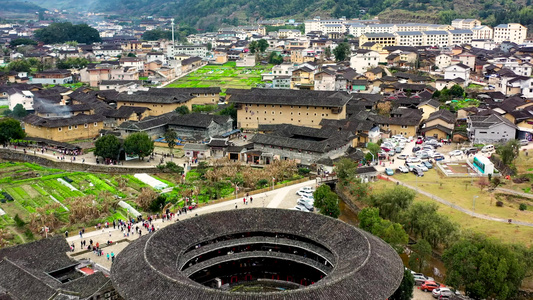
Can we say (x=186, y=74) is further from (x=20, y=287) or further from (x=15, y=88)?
(x=20, y=287)

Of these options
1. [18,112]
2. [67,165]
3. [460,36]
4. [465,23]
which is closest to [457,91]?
[460,36]

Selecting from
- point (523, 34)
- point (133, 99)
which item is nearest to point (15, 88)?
point (133, 99)

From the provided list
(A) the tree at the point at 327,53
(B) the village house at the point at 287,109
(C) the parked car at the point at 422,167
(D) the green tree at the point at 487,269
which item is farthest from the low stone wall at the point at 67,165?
(A) the tree at the point at 327,53

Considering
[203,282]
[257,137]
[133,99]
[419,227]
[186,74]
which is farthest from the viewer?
[186,74]

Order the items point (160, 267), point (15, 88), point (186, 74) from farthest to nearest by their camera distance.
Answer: point (186, 74) → point (15, 88) → point (160, 267)

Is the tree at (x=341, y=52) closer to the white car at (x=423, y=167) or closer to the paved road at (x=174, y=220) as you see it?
the white car at (x=423, y=167)
